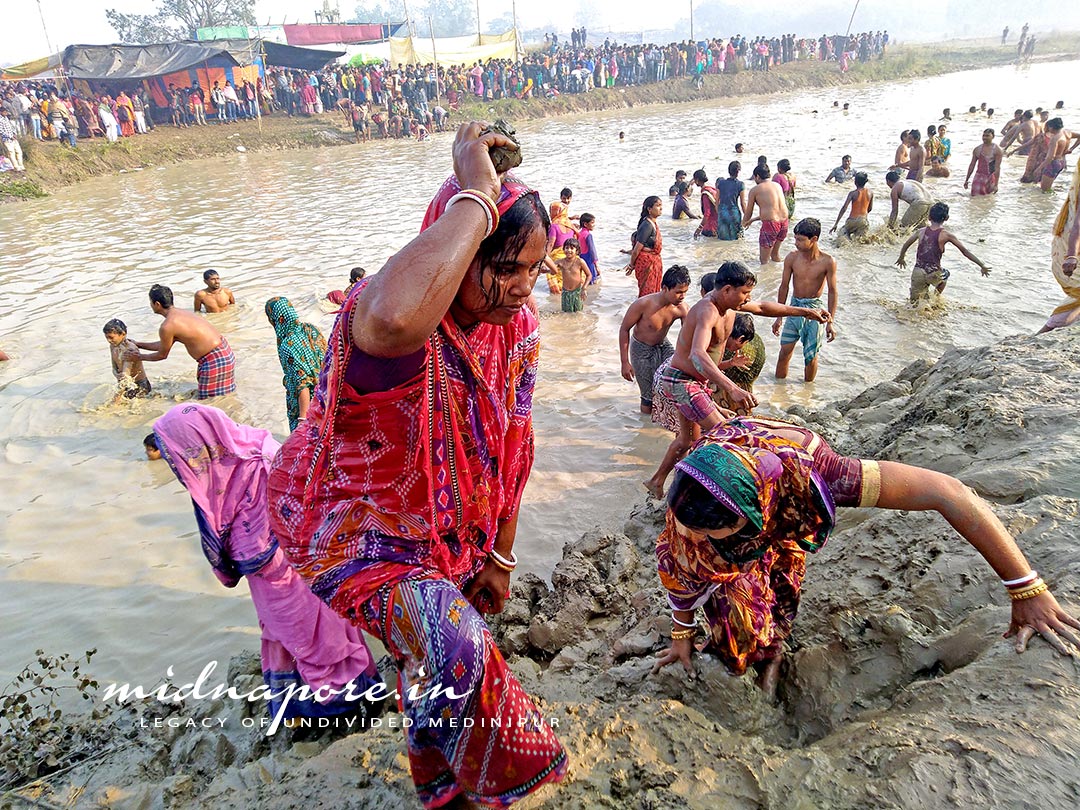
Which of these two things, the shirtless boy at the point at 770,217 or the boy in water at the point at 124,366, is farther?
the shirtless boy at the point at 770,217

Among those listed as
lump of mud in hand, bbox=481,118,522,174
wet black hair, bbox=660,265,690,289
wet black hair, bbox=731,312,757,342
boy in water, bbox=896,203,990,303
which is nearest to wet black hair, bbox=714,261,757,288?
wet black hair, bbox=731,312,757,342

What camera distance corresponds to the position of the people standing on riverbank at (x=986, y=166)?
41.3ft

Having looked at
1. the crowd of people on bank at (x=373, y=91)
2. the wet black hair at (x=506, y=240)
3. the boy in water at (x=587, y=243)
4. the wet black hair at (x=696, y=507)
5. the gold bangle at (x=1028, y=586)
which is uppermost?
the crowd of people on bank at (x=373, y=91)

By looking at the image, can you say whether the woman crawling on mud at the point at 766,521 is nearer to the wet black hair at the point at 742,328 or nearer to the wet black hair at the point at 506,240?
the wet black hair at the point at 506,240

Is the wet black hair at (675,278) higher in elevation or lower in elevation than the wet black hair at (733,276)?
lower

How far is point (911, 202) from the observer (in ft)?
35.6

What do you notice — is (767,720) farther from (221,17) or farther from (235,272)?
(221,17)

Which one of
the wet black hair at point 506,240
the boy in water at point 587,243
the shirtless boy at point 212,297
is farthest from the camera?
the boy in water at point 587,243

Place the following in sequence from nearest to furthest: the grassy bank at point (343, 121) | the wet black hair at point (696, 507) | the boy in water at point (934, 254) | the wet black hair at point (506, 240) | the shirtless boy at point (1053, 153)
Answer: the wet black hair at point (506, 240) → the wet black hair at point (696, 507) → the boy in water at point (934, 254) → the shirtless boy at point (1053, 153) → the grassy bank at point (343, 121)

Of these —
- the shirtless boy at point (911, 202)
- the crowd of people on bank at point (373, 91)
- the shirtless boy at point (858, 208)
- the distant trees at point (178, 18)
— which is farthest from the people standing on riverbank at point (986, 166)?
the distant trees at point (178, 18)

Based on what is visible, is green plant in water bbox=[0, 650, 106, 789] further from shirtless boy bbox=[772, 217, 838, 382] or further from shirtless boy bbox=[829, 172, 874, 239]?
shirtless boy bbox=[829, 172, 874, 239]

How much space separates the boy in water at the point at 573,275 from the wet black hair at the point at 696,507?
6.84 meters

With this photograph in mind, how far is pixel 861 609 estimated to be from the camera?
105 inches

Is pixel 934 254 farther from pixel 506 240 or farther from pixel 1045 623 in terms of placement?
pixel 506 240
